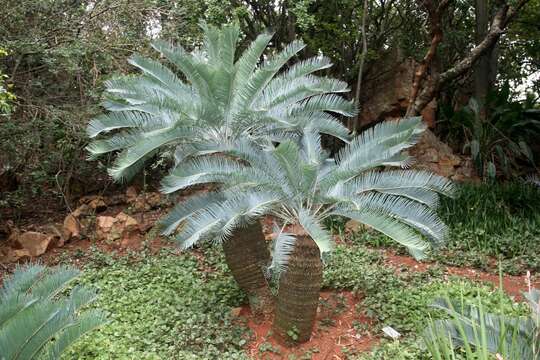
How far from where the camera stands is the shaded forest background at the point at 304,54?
7.46m

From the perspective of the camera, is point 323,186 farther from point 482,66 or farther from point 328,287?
point 482,66

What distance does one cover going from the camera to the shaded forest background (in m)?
7.46

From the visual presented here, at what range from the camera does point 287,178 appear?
5.28m

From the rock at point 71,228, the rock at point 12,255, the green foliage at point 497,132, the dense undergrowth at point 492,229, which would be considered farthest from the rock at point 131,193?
the green foliage at point 497,132

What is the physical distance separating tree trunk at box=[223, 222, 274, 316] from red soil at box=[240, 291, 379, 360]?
0.61 feet

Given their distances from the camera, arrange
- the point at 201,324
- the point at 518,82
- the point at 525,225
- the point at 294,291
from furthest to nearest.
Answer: the point at 518,82, the point at 525,225, the point at 201,324, the point at 294,291

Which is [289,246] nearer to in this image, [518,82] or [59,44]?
[59,44]

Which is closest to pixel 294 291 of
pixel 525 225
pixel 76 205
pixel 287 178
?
pixel 287 178

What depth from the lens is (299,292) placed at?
5301mm

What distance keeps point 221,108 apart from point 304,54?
5959 mm

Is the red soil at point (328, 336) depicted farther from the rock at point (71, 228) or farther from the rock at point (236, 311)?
the rock at point (71, 228)

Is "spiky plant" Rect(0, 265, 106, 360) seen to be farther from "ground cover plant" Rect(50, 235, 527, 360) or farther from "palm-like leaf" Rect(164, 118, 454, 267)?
"palm-like leaf" Rect(164, 118, 454, 267)

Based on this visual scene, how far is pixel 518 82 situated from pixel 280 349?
14.5 m

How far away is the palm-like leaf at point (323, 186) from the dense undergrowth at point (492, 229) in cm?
234
